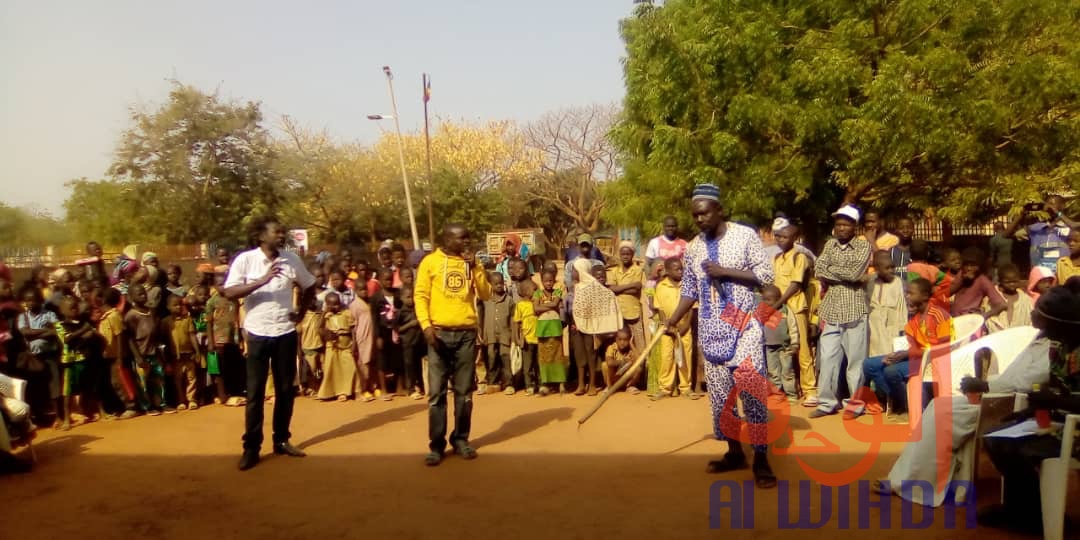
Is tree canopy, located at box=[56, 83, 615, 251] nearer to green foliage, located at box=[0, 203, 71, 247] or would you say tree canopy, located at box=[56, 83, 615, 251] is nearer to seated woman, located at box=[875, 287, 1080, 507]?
green foliage, located at box=[0, 203, 71, 247]

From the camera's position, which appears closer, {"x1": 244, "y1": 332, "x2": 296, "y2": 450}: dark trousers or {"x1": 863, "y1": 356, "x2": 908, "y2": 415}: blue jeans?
{"x1": 244, "y1": 332, "x2": 296, "y2": 450}: dark trousers

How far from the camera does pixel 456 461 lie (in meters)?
6.19

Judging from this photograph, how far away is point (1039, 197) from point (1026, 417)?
33.0ft

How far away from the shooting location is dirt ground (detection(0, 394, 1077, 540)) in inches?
185

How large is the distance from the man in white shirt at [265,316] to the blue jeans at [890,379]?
4882mm

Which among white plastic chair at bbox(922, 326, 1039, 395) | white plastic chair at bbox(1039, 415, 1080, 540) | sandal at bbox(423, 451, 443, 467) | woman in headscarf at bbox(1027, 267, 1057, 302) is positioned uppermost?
woman in headscarf at bbox(1027, 267, 1057, 302)

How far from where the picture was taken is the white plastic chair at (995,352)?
539 centimetres

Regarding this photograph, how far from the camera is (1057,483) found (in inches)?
157

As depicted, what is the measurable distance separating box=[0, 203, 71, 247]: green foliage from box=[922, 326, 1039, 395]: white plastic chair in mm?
24984

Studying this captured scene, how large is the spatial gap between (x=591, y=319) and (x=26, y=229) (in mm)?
23986

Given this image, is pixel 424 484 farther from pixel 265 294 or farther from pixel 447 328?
pixel 265 294

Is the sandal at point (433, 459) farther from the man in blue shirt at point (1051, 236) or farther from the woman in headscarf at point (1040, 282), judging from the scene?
the man in blue shirt at point (1051, 236)

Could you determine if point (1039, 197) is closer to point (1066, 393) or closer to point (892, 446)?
point (892, 446)

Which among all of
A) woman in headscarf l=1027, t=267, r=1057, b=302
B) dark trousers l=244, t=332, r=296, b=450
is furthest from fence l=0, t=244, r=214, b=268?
woman in headscarf l=1027, t=267, r=1057, b=302
